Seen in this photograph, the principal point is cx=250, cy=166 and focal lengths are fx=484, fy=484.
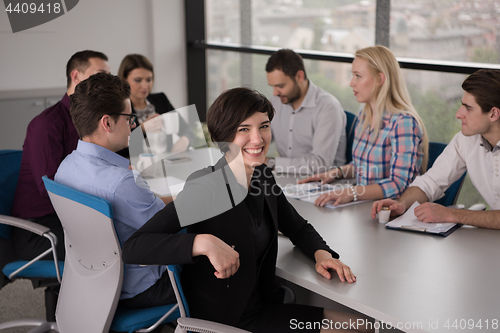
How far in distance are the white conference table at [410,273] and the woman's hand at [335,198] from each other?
0.15 meters

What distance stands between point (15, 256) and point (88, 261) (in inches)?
31.8

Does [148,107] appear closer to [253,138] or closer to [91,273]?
[91,273]

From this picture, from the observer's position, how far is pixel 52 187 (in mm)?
1613

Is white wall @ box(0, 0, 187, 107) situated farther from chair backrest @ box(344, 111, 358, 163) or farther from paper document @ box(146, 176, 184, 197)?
chair backrest @ box(344, 111, 358, 163)

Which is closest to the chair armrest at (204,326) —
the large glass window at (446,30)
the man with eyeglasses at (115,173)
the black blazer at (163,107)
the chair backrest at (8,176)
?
the man with eyeglasses at (115,173)

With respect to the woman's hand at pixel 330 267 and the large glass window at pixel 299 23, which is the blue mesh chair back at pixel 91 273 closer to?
the woman's hand at pixel 330 267

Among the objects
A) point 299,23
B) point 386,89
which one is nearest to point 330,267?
point 386,89

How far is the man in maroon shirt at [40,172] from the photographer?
221 cm

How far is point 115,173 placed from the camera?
169cm

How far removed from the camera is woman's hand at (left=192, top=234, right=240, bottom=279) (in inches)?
52.6

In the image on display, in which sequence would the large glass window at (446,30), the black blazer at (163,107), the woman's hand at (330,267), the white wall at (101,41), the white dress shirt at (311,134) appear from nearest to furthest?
the woman's hand at (330,267) < the white dress shirt at (311,134) < the large glass window at (446,30) < the black blazer at (163,107) < the white wall at (101,41)

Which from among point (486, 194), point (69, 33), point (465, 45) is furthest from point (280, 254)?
point (69, 33)

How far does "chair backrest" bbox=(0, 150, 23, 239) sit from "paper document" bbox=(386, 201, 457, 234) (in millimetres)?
1775

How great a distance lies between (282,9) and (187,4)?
1.27m
